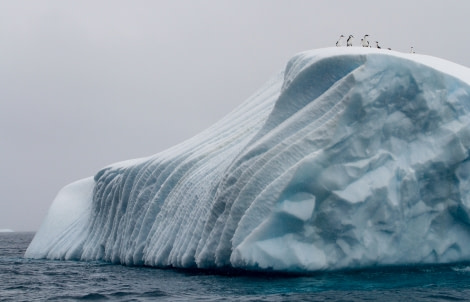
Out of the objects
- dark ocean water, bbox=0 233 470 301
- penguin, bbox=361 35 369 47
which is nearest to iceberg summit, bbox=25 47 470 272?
dark ocean water, bbox=0 233 470 301

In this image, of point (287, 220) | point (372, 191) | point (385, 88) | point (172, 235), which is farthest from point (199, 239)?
point (385, 88)

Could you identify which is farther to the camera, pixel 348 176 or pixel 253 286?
pixel 348 176

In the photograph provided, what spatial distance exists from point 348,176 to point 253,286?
9.03ft

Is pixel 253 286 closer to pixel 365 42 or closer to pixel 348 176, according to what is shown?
pixel 348 176

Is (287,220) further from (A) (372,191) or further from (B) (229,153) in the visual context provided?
(B) (229,153)

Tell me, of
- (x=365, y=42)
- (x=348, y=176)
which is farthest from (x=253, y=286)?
(x=365, y=42)

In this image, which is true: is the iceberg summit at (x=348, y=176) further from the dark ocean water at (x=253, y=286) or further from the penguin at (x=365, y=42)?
the penguin at (x=365, y=42)

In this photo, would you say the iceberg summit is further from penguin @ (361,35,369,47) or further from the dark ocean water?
penguin @ (361,35,369,47)

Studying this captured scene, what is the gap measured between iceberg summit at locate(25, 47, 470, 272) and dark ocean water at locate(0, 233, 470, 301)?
0.32m

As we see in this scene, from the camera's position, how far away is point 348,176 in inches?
451

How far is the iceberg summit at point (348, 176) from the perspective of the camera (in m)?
11.2

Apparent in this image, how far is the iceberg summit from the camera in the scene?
441 inches

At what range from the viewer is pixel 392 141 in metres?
12.1

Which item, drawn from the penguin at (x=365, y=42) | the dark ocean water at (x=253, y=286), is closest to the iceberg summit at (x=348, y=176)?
the dark ocean water at (x=253, y=286)
